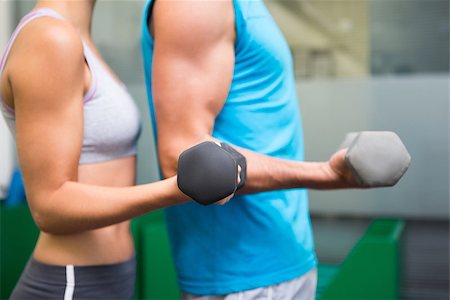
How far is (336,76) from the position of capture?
8.24 feet

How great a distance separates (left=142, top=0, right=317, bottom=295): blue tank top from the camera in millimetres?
892

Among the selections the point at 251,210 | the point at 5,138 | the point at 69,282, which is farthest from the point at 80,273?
the point at 5,138

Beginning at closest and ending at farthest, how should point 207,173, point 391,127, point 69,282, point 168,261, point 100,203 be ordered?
point 207,173
point 100,203
point 69,282
point 168,261
point 391,127

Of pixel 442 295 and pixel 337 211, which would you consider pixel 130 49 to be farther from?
pixel 442 295

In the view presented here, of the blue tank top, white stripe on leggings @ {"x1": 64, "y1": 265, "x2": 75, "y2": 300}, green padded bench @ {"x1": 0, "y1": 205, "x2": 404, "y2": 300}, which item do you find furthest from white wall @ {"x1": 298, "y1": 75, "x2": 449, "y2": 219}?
white stripe on leggings @ {"x1": 64, "y1": 265, "x2": 75, "y2": 300}

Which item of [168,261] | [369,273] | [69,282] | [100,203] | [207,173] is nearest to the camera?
[207,173]

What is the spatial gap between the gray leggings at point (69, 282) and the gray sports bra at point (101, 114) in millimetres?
171

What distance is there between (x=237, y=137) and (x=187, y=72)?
5.5 inches

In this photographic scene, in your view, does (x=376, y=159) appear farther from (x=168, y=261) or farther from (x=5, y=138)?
(x=5, y=138)

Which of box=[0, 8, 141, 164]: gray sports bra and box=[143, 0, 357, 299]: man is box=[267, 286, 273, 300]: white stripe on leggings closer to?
box=[143, 0, 357, 299]: man

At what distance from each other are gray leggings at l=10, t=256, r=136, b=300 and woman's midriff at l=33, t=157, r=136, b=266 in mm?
11

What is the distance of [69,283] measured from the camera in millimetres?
886

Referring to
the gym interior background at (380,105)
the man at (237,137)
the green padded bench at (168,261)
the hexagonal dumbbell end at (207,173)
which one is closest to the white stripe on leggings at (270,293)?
the man at (237,137)

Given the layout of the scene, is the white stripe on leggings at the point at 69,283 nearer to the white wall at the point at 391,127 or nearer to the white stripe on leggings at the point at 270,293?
the white stripe on leggings at the point at 270,293
